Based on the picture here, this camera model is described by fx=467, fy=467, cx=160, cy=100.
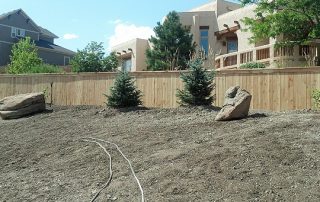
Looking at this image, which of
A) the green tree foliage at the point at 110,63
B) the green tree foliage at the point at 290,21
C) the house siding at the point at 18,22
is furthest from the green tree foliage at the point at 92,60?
the house siding at the point at 18,22

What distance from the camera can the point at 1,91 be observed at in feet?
66.0

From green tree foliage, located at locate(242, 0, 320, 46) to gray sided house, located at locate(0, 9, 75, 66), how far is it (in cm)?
3106

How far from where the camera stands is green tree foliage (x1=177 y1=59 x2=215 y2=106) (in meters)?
13.1

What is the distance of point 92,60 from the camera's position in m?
30.0

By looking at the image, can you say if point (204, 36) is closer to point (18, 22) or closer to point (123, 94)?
point (123, 94)

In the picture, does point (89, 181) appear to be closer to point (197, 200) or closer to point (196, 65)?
point (197, 200)

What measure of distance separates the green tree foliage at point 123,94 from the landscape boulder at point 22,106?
9.34 ft

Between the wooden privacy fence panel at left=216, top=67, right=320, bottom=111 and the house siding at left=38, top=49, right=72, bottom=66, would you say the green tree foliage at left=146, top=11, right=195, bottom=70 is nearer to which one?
the wooden privacy fence panel at left=216, top=67, right=320, bottom=111

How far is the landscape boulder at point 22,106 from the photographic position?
1559cm

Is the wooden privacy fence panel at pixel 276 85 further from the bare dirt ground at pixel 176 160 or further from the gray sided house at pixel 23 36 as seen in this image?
the gray sided house at pixel 23 36

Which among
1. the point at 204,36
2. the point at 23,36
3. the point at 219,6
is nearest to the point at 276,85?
the point at 204,36

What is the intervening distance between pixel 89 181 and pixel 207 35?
29.4 m

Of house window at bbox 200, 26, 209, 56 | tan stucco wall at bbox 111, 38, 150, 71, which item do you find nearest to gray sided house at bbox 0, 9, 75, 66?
tan stucco wall at bbox 111, 38, 150, 71

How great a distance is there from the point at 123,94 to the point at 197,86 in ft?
8.43
